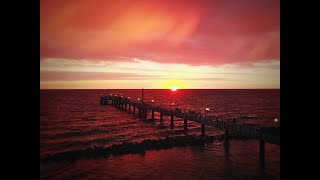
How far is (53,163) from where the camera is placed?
15.1 m
